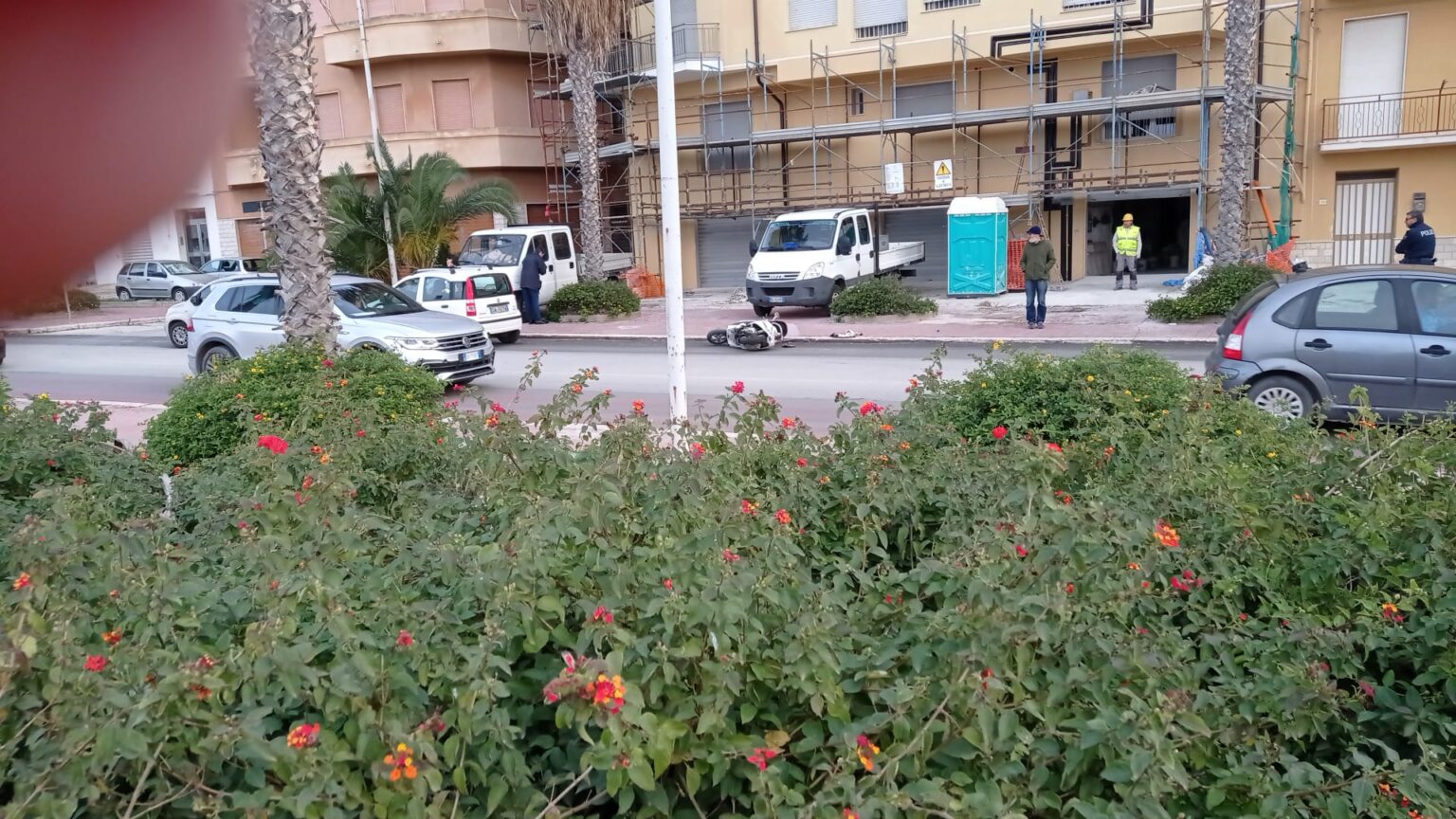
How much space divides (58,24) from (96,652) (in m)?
2.71

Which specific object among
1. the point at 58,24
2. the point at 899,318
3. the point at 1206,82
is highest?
the point at 1206,82

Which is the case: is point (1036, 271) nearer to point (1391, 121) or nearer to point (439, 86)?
point (1391, 121)

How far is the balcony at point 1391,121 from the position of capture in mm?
23500

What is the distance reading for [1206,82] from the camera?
80.1 ft

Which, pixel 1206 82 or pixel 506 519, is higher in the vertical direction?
pixel 1206 82

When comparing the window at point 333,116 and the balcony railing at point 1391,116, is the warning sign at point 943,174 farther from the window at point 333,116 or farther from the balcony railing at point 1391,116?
the window at point 333,116

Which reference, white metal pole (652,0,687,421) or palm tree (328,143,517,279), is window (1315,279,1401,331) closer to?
white metal pole (652,0,687,421)

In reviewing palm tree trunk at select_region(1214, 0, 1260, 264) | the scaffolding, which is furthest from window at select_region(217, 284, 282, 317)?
the scaffolding

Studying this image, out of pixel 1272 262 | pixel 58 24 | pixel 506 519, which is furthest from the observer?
pixel 1272 262

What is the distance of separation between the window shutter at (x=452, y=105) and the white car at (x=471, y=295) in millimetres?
14668

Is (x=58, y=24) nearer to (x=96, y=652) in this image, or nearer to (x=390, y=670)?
(x=390, y=670)

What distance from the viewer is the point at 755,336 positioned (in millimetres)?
18031

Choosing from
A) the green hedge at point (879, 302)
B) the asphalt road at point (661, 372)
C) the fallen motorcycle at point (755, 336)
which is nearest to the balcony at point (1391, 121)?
the green hedge at point (879, 302)

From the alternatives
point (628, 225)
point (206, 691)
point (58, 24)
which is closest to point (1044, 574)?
point (206, 691)
